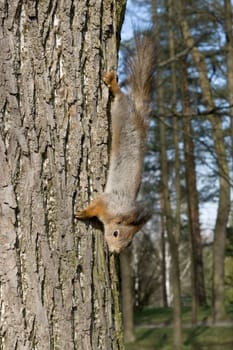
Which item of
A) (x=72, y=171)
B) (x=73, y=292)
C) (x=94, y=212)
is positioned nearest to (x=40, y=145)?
(x=72, y=171)

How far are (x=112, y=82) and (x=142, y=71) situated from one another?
52cm

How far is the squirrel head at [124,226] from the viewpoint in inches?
84.1

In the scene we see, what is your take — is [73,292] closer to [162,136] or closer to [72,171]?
[72,171]

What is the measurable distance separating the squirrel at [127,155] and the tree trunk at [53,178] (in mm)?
68

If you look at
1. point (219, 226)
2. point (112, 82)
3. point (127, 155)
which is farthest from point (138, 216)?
point (219, 226)

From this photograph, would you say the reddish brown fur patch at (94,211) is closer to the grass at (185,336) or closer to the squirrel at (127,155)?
the squirrel at (127,155)

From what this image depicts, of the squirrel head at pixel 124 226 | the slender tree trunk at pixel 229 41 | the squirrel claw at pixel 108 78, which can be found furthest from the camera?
the slender tree trunk at pixel 229 41

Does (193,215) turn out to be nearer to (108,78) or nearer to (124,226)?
(124,226)

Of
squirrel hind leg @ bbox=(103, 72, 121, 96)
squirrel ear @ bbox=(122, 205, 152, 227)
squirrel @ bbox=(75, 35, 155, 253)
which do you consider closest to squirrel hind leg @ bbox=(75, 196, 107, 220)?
squirrel @ bbox=(75, 35, 155, 253)

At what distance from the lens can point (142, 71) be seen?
2.52 meters

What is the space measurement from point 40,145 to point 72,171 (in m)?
0.11

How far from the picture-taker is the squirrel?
1.99 m

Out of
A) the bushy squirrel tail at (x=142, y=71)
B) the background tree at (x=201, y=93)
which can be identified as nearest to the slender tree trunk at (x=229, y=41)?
the background tree at (x=201, y=93)

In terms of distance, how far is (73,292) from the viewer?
176cm
